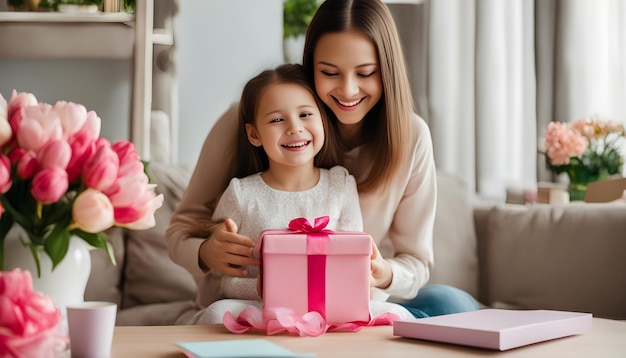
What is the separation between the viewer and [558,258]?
1919mm

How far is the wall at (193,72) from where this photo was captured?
315cm

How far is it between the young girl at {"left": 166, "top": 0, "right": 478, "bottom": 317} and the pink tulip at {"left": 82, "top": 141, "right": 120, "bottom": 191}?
55cm

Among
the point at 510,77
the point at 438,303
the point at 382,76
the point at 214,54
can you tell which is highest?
the point at 214,54

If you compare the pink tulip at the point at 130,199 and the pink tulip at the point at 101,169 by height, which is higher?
the pink tulip at the point at 101,169

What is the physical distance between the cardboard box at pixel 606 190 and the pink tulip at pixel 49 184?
5.72 feet

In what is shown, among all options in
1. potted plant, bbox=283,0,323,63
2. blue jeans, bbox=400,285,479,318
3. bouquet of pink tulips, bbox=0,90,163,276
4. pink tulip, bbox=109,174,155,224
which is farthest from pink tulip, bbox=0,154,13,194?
potted plant, bbox=283,0,323,63

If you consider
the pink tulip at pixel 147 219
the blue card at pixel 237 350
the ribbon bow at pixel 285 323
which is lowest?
the ribbon bow at pixel 285 323

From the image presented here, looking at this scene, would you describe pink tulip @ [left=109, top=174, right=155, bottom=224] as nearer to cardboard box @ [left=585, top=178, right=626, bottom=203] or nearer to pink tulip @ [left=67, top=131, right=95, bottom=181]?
pink tulip @ [left=67, top=131, right=95, bottom=181]

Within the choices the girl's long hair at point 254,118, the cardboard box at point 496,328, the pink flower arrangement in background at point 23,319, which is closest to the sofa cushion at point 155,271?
the girl's long hair at point 254,118

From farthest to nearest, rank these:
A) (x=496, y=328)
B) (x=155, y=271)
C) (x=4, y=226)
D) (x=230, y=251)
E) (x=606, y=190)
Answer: (x=606, y=190) < (x=155, y=271) < (x=230, y=251) < (x=496, y=328) < (x=4, y=226)

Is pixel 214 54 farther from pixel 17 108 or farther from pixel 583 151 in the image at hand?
pixel 17 108

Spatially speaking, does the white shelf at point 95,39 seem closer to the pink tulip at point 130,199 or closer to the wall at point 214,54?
the wall at point 214,54

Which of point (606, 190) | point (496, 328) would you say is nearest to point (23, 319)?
point (496, 328)

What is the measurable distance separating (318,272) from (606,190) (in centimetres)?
136
